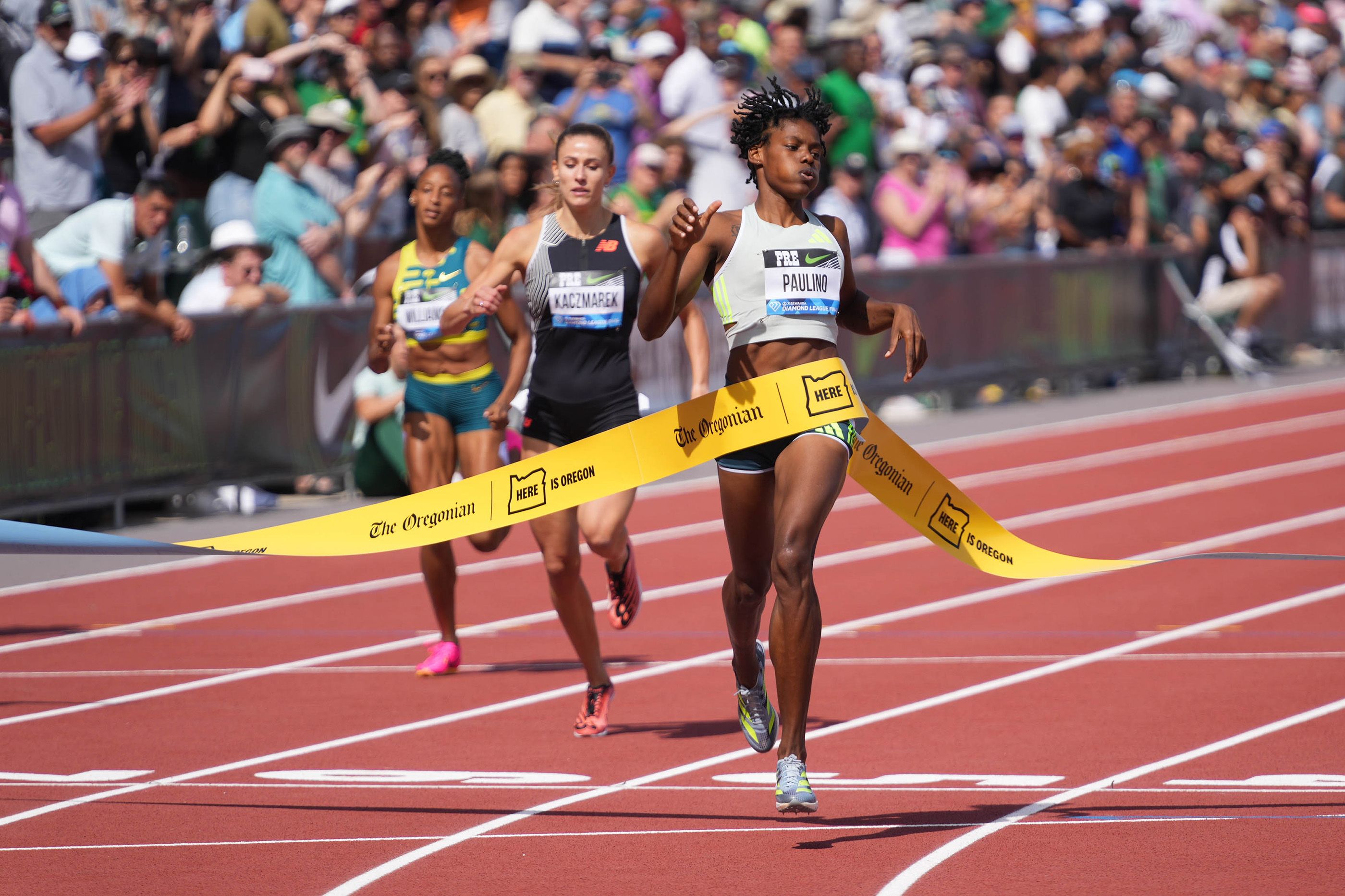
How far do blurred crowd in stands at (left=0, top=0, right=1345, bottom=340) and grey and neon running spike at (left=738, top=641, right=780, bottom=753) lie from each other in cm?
561

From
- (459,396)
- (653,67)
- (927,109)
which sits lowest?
(459,396)

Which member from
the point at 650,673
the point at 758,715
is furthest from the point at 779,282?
the point at 650,673

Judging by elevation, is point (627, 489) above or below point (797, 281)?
below

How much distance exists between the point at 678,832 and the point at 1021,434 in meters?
14.4

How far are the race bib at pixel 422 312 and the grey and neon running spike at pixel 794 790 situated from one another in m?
3.89

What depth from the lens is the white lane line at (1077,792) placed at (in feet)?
20.3

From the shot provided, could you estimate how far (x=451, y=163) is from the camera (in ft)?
32.0

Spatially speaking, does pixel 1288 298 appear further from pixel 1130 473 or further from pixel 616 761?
pixel 616 761

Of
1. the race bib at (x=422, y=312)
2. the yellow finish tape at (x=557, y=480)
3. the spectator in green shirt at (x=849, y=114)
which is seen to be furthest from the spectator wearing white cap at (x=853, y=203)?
the yellow finish tape at (x=557, y=480)

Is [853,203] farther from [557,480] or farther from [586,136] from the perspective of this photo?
[557,480]

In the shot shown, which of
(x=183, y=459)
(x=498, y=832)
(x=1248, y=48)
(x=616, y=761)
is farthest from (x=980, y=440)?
(x=1248, y=48)

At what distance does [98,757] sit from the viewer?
8.28m

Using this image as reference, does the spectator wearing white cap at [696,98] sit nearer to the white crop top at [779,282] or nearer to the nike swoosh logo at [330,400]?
the nike swoosh logo at [330,400]

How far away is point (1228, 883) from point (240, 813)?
131 inches
